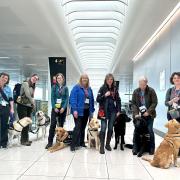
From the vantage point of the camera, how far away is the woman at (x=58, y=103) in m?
6.73

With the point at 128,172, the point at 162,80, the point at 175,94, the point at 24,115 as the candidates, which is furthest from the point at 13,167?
the point at 162,80

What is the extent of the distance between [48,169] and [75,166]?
0.45 m

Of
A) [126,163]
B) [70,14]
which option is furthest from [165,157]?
[70,14]

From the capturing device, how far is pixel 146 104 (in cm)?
614

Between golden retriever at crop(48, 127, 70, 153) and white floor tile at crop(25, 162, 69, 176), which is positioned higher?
golden retriever at crop(48, 127, 70, 153)

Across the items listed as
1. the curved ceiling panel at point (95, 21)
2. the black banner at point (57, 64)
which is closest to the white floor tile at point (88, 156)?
the curved ceiling panel at point (95, 21)

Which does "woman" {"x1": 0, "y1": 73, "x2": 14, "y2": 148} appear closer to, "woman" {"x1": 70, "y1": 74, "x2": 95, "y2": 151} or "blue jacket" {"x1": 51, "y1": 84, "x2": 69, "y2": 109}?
"blue jacket" {"x1": 51, "y1": 84, "x2": 69, "y2": 109}

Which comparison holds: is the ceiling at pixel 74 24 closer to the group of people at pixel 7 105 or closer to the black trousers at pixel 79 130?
the group of people at pixel 7 105

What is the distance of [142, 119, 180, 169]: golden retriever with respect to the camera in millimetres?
4746

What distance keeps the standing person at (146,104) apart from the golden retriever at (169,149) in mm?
1104

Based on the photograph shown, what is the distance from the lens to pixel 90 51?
51.6 feet

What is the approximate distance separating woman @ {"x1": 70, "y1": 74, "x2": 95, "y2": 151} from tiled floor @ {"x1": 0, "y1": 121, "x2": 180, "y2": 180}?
1.32ft

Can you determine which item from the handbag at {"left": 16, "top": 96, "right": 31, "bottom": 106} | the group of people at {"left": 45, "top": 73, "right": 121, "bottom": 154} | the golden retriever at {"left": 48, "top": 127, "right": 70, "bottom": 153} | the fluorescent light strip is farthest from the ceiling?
the golden retriever at {"left": 48, "top": 127, "right": 70, "bottom": 153}

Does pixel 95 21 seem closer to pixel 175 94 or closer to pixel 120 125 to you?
pixel 120 125
